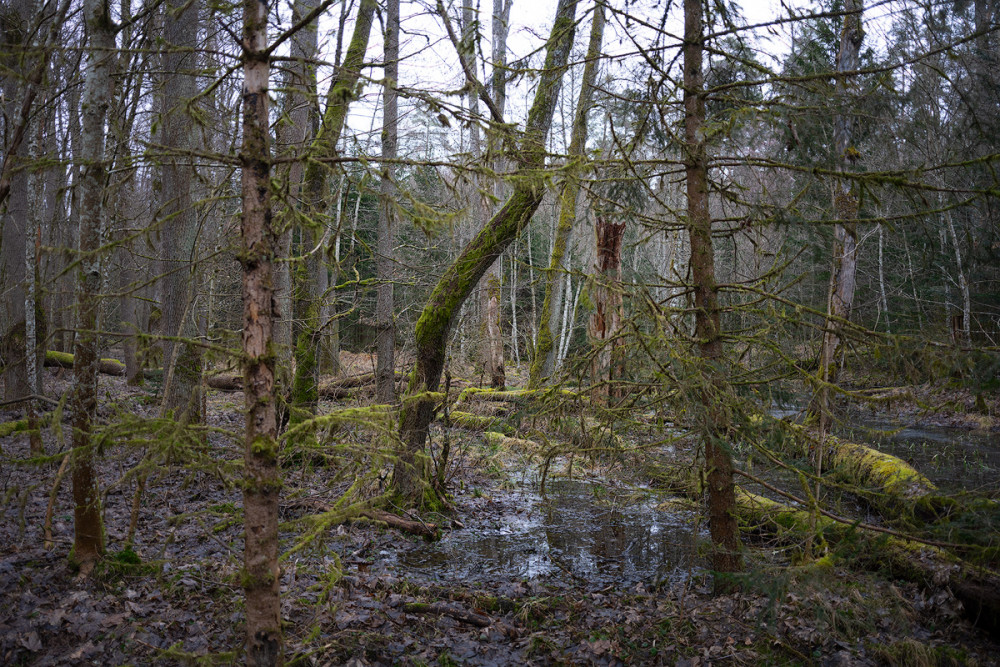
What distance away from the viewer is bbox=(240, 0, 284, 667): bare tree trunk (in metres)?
3.23

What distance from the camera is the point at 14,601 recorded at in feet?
14.8

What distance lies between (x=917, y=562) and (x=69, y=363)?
1836 cm

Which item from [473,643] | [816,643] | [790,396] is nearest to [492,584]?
[473,643]

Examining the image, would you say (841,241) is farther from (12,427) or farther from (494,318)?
(12,427)

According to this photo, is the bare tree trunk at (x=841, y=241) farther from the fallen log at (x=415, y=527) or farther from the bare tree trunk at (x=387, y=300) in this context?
the bare tree trunk at (x=387, y=300)

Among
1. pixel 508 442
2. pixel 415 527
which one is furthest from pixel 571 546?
pixel 508 442

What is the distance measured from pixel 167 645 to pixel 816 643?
4941 mm

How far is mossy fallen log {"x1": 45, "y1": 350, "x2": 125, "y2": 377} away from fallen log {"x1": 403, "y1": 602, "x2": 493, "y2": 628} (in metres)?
13.4

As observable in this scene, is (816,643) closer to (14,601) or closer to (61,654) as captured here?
(61,654)

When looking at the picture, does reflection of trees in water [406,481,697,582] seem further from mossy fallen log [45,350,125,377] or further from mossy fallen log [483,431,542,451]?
mossy fallen log [45,350,125,377]

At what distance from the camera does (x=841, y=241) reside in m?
7.77

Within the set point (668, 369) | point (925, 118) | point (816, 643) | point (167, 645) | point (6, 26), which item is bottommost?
point (816, 643)

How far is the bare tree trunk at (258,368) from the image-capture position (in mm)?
3232

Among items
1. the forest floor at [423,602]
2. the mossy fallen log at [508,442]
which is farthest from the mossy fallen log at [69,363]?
the mossy fallen log at [508,442]
